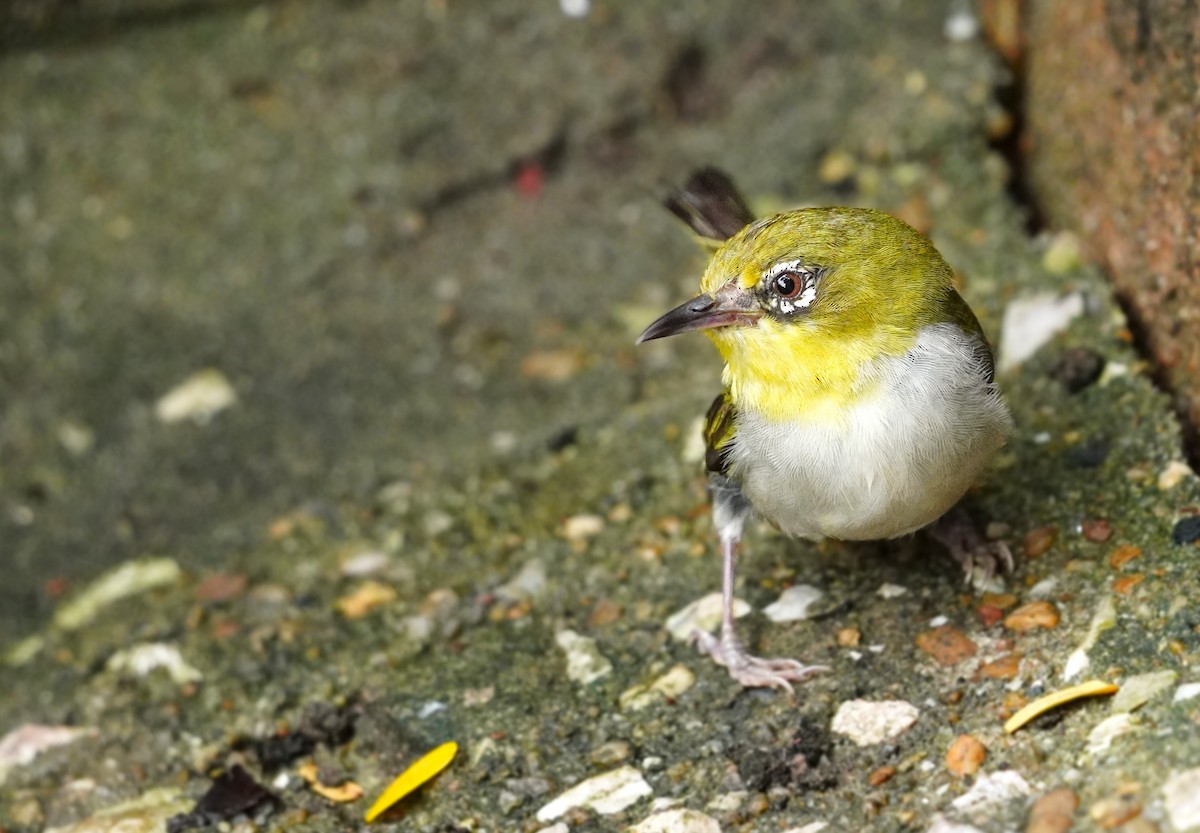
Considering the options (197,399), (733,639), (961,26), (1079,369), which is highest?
(961,26)

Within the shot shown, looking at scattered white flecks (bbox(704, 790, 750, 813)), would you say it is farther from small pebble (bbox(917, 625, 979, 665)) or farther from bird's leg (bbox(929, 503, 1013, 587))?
bird's leg (bbox(929, 503, 1013, 587))

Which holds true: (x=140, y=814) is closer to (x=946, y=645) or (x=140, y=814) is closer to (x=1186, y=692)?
(x=946, y=645)

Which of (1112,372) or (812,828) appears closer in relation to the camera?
(812,828)

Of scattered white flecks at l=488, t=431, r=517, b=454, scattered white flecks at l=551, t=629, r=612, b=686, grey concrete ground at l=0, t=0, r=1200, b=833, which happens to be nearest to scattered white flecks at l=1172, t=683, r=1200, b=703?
grey concrete ground at l=0, t=0, r=1200, b=833

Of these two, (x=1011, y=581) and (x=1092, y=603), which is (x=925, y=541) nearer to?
(x=1011, y=581)

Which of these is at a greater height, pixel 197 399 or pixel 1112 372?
pixel 197 399

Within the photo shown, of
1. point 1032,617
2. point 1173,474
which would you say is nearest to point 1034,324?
point 1173,474
